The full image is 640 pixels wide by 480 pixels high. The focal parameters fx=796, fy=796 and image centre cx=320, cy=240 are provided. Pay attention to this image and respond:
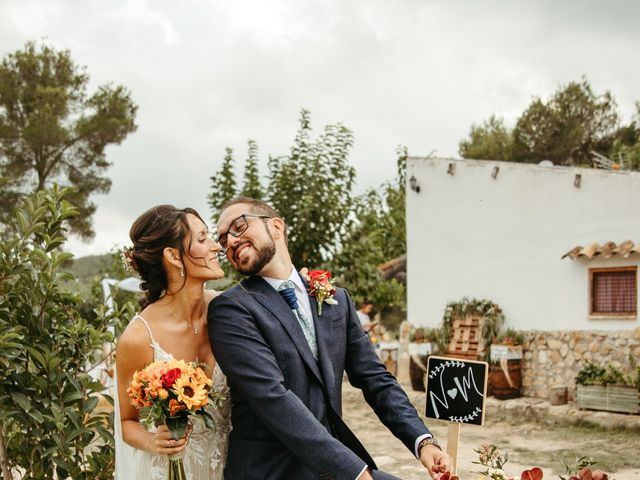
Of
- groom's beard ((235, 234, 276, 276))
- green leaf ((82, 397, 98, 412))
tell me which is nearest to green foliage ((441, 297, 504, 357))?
green leaf ((82, 397, 98, 412))

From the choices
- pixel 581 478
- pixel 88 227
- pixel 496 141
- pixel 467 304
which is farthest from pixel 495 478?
pixel 496 141

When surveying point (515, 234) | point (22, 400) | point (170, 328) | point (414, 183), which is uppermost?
point (414, 183)

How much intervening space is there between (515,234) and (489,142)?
21.8m

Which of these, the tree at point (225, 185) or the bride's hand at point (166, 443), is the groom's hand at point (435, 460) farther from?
the tree at point (225, 185)

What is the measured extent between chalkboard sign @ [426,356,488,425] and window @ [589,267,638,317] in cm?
897

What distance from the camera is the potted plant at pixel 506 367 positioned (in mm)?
12562

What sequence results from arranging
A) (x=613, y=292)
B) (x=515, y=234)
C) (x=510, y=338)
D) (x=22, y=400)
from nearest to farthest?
1. (x=22, y=400)
2. (x=613, y=292)
3. (x=510, y=338)
4. (x=515, y=234)

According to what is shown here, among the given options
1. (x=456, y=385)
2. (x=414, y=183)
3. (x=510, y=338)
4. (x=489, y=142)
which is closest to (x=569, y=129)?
(x=489, y=142)

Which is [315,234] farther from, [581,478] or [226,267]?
[581,478]

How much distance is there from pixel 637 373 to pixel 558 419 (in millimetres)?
1270

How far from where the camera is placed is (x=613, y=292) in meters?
11.8

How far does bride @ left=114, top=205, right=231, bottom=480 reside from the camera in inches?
119

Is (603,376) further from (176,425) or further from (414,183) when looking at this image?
(176,425)

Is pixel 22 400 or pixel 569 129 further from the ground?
pixel 569 129
